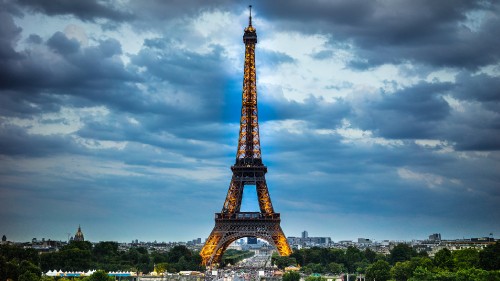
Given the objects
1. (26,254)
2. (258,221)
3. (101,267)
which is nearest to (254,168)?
(258,221)

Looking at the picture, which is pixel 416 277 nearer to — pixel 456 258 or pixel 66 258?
pixel 456 258

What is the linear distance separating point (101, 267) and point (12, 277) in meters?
33.7

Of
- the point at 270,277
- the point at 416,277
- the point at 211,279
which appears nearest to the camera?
the point at 416,277

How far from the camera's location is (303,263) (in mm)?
117875

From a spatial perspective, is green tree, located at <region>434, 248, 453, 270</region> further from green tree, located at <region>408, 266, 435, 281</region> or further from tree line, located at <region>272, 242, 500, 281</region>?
green tree, located at <region>408, 266, 435, 281</region>

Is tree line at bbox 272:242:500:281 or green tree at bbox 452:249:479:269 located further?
green tree at bbox 452:249:479:269

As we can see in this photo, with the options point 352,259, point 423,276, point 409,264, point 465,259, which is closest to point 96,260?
point 352,259

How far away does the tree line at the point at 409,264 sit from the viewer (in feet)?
219

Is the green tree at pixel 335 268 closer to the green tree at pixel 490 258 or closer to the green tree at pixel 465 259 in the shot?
the green tree at pixel 465 259

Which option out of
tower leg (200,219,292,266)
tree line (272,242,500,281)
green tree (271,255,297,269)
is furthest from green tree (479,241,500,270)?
green tree (271,255,297,269)

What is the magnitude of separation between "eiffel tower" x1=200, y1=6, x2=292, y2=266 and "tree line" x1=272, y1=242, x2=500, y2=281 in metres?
8.79

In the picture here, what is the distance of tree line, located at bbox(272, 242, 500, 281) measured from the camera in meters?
66.6

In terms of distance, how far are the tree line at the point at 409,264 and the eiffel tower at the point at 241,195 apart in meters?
8.79

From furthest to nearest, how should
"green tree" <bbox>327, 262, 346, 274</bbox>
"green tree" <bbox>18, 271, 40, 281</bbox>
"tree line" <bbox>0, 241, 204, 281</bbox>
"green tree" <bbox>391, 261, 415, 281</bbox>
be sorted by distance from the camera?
"green tree" <bbox>327, 262, 346, 274</bbox>, "tree line" <bbox>0, 241, 204, 281</bbox>, "green tree" <bbox>391, 261, 415, 281</bbox>, "green tree" <bbox>18, 271, 40, 281</bbox>
